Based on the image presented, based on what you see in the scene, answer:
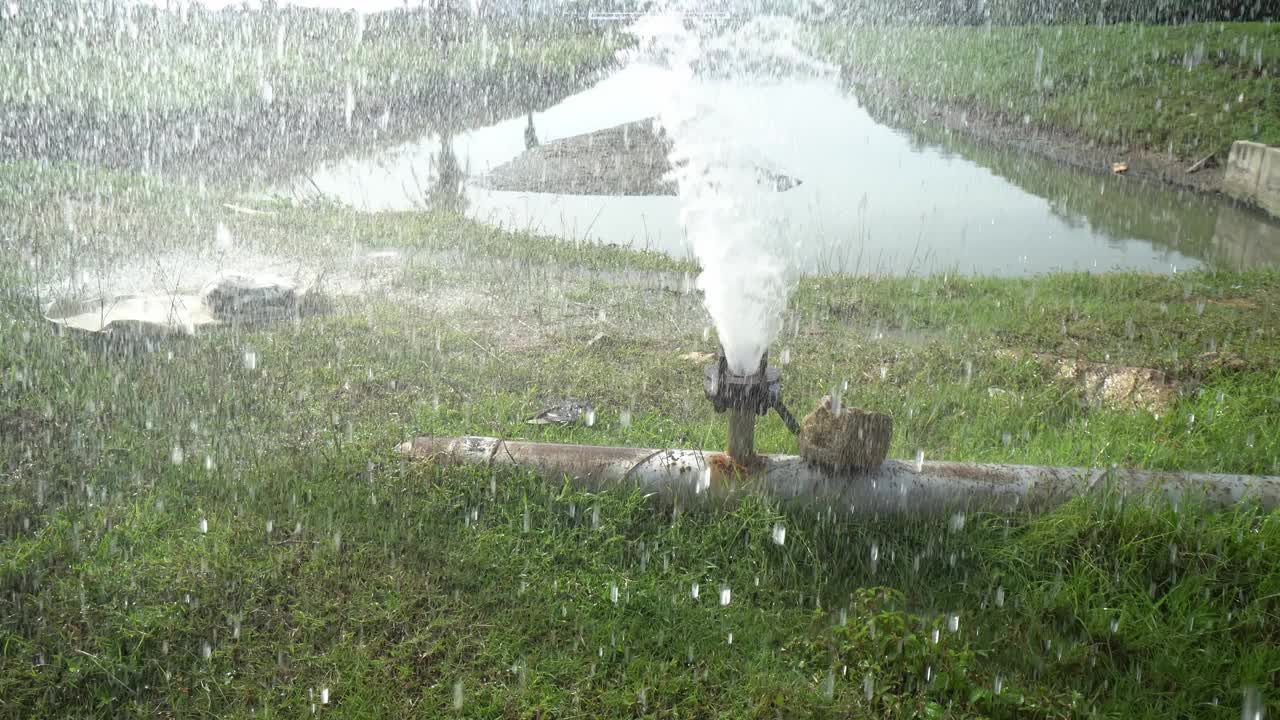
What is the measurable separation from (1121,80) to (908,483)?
16.7 m

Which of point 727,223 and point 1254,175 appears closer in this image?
point 727,223

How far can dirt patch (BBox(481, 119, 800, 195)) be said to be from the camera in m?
13.4

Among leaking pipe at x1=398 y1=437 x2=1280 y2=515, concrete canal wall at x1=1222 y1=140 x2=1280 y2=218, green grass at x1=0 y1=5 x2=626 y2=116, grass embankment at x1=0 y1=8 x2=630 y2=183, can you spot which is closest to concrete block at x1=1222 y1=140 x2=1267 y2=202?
concrete canal wall at x1=1222 y1=140 x2=1280 y2=218

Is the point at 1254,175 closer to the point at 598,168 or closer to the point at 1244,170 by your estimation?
the point at 1244,170

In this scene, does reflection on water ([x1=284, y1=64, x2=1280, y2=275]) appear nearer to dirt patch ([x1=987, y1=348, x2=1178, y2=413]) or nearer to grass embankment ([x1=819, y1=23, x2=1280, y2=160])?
grass embankment ([x1=819, y1=23, x2=1280, y2=160])

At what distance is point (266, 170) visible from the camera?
43.5ft

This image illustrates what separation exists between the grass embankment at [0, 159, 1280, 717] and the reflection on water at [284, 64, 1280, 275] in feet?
14.4

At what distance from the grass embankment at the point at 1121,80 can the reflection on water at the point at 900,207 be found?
5.78 feet

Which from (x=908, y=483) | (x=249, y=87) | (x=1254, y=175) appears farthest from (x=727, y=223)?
(x=249, y=87)

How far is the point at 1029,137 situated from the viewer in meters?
17.7

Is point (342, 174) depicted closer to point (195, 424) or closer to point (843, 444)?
point (195, 424)

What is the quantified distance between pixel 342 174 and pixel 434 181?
1.65m

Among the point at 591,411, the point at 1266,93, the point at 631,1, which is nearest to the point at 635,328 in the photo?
the point at 591,411

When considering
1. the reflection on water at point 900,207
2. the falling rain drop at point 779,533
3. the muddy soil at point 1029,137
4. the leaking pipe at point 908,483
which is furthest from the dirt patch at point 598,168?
the falling rain drop at point 779,533
